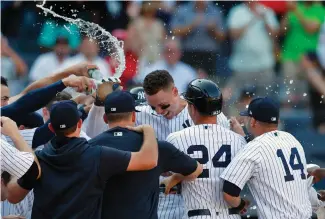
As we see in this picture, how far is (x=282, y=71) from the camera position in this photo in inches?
370

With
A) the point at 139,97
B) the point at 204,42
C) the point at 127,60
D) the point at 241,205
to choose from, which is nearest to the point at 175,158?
the point at 241,205

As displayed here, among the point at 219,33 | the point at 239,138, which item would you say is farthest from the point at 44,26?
the point at 239,138

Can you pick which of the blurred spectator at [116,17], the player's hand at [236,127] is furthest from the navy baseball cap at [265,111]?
the blurred spectator at [116,17]

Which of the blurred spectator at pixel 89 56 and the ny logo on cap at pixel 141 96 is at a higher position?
the blurred spectator at pixel 89 56

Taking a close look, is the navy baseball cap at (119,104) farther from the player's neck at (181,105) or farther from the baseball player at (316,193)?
the baseball player at (316,193)

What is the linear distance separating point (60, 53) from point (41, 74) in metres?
0.34

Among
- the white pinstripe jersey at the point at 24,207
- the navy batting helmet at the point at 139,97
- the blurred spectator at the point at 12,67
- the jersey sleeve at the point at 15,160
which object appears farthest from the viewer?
the blurred spectator at the point at 12,67

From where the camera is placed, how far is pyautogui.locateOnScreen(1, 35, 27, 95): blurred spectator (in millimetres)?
9039

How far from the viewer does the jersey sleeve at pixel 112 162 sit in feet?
13.6

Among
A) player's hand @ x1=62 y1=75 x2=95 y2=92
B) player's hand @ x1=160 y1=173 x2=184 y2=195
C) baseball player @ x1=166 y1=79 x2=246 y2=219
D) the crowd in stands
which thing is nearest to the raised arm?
player's hand @ x1=62 y1=75 x2=95 y2=92

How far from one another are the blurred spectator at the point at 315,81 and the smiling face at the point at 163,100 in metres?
4.50

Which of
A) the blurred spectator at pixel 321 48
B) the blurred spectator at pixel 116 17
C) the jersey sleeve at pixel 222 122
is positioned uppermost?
the blurred spectator at pixel 116 17

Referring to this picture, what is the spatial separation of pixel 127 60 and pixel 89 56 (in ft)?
1.51

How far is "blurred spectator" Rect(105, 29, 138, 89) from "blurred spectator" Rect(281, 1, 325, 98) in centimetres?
196
